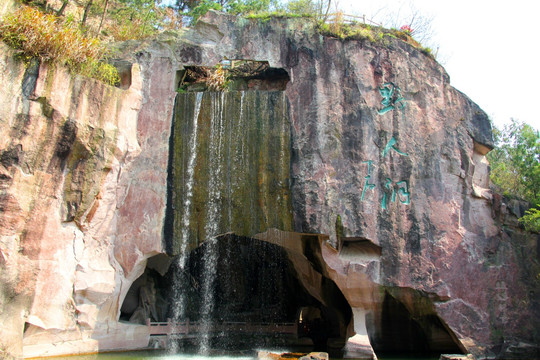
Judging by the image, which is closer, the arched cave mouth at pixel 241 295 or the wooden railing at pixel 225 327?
the wooden railing at pixel 225 327

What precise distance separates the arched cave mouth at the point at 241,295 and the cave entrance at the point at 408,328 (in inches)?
41.6

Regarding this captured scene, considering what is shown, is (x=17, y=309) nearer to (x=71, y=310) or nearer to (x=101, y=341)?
(x=71, y=310)

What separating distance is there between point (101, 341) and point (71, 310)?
2.74 ft

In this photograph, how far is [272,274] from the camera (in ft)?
43.3

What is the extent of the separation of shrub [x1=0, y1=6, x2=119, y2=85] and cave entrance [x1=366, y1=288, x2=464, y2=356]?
7078mm

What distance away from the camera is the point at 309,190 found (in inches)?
378

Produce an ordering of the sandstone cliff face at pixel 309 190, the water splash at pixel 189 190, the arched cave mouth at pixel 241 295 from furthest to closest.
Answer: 1. the arched cave mouth at pixel 241 295
2. the water splash at pixel 189 190
3. the sandstone cliff face at pixel 309 190

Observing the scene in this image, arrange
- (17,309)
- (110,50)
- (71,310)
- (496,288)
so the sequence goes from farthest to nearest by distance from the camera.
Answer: (110,50), (496,288), (71,310), (17,309)

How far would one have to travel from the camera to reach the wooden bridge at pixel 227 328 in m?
10.2

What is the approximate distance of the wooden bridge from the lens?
10.2 metres

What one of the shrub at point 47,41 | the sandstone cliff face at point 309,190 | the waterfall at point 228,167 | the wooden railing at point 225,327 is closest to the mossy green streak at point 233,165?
the waterfall at point 228,167

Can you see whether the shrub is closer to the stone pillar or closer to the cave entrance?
the stone pillar

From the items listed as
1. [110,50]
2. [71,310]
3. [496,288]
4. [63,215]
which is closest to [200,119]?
[110,50]

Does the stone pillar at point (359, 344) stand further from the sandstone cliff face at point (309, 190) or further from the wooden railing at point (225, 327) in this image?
the wooden railing at point (225, 327)
